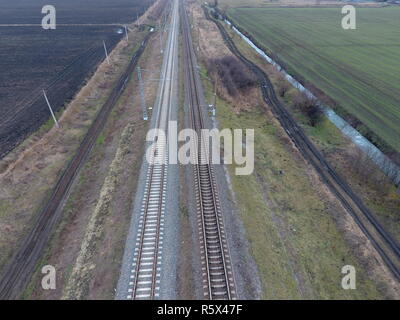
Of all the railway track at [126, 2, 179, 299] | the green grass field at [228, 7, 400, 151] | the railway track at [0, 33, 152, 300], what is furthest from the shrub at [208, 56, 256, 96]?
the railway track at [0, 33, 152, 300]

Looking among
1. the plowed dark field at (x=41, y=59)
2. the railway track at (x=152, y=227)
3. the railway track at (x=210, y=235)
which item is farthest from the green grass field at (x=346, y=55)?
the plowed dark field at (x=41, y=59)

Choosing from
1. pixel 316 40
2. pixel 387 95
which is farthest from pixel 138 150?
pixel 316 40

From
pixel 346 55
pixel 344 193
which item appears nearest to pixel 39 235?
pixel 344 193

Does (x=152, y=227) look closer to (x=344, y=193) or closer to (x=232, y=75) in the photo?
(x=344, y=193)

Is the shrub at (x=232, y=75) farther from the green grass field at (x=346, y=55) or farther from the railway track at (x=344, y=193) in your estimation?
the green grass field at (x=346, y=55)

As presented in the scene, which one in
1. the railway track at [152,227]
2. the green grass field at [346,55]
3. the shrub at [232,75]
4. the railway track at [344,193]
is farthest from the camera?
the shrub at [232,75]
